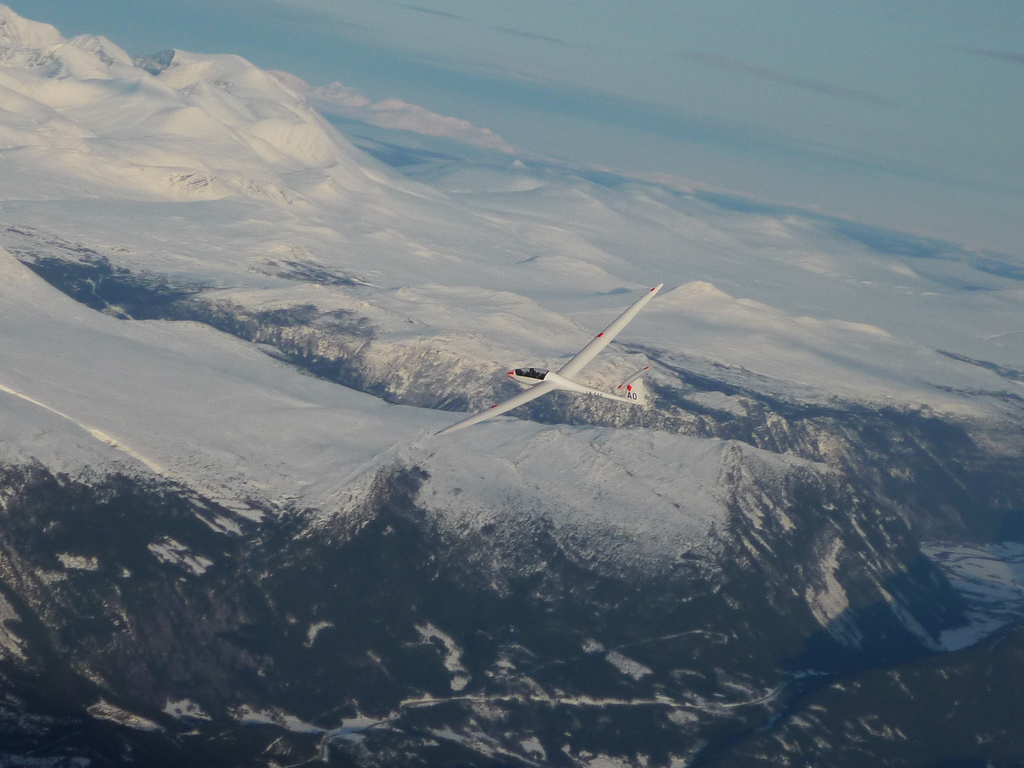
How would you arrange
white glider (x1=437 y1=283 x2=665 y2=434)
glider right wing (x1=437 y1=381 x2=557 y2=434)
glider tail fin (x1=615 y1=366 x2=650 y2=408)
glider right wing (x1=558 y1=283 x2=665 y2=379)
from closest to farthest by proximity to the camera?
glider right wing (x1=437 y1=381 x2=557 y2=434), white glider (x1=437 y1=283 x2=665 y2=434), glider right wing (x1=558 y1=283 x2=665 y2=379), glider tail fin (x1=615 y1=366 x2=650 y2=408)

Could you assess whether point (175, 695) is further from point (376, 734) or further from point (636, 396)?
point (636, 396)

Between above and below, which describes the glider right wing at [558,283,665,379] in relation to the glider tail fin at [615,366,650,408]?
above

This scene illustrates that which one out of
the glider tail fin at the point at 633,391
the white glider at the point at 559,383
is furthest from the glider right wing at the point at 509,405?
the glider tail fin at the point at 633,391

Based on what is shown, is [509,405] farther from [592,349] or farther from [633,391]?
[633,391]

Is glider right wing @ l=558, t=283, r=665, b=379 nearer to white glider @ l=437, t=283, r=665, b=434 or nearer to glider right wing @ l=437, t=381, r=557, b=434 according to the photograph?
white glider @ l=437, t=283, r=665, b=434

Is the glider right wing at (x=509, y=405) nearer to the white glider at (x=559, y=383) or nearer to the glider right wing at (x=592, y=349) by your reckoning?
the white glider at (x=559, y=383)

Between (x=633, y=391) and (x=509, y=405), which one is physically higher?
(x=633, y=391)

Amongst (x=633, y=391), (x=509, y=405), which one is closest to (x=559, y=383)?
(x=509, y=405)

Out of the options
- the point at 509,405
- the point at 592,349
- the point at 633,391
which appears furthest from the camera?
the point at 633,391

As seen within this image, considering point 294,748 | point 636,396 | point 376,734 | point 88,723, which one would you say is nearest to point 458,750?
point 376,734

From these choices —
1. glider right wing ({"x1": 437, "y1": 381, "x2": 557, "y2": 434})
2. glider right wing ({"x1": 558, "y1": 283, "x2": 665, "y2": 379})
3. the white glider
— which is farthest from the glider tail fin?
glider right wing ({"x1": 437, "y1": 381, "x2": 557, "y2": 434})

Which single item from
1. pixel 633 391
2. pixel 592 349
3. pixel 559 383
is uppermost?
pixel 592 349
